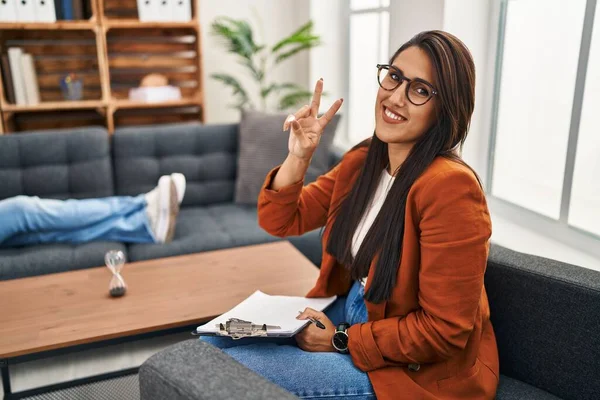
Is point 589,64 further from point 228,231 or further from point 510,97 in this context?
point 228,231

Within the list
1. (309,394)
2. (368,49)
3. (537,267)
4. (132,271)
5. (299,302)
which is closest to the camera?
(309,394)

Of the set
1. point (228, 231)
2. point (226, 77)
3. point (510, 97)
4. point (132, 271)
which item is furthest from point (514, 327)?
point (226, 77)

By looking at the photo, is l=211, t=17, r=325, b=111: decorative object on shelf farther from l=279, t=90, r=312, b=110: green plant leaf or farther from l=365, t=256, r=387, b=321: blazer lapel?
l=365, t=256, r=387, b=321: blazer lapel

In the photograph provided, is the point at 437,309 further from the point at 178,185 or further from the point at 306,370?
the point at 178,185

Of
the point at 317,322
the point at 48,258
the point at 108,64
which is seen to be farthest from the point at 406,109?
the point at 108,64

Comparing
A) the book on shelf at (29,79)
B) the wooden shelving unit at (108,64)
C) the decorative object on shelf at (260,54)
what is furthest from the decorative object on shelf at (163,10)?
the book on shelf at (29,79)

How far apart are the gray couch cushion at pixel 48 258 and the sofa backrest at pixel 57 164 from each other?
0.40 m

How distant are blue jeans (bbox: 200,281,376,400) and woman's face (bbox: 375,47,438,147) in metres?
0.52

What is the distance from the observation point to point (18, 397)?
1.78 m

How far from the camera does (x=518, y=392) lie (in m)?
1.31

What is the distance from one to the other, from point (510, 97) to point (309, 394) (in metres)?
1.49

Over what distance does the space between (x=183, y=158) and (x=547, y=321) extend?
81.2 inches

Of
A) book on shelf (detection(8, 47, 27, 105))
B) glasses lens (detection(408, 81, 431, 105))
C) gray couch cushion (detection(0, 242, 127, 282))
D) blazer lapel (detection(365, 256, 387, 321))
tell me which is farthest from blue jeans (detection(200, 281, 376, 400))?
book on shelf (detection(8, 47, 27, 105))

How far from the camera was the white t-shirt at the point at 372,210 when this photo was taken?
4.49 feet
